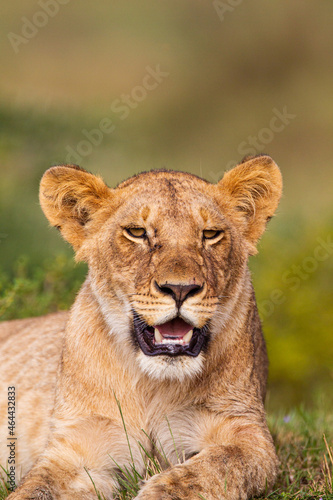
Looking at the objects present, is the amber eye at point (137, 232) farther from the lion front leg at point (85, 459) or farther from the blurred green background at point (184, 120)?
the lion front leg at point (85, 459)

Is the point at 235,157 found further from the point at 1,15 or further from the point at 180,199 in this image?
the point at 180,199

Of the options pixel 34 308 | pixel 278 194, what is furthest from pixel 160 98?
pixel 278 194

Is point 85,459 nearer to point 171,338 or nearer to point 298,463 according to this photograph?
point 171,338

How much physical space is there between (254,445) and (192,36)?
42718 mm

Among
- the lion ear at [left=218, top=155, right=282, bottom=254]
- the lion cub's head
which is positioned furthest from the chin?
the lion ear at [left=218, top=155, right=282, bottom=254]

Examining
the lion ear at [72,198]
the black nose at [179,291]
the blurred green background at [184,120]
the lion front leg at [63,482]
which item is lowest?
the lion front leg at [63,482]

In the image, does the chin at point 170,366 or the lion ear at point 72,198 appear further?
the lion ear at point 72,198

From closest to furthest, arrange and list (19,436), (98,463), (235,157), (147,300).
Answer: (147,300) → (98,463) → (19,436) → (235,157)

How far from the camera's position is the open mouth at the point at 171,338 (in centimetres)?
391

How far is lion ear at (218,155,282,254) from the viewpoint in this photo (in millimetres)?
4695

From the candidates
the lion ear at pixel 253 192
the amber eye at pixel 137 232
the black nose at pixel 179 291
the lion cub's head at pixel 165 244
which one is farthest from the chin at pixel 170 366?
the lion ear at pixel 253 192

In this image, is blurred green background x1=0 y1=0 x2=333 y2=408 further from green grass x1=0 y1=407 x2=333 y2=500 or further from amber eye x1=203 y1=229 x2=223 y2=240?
green grass x1=0 y1=407 x2=333 y2=500

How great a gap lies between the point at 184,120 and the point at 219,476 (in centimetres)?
3489

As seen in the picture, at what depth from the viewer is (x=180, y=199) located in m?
4.33
